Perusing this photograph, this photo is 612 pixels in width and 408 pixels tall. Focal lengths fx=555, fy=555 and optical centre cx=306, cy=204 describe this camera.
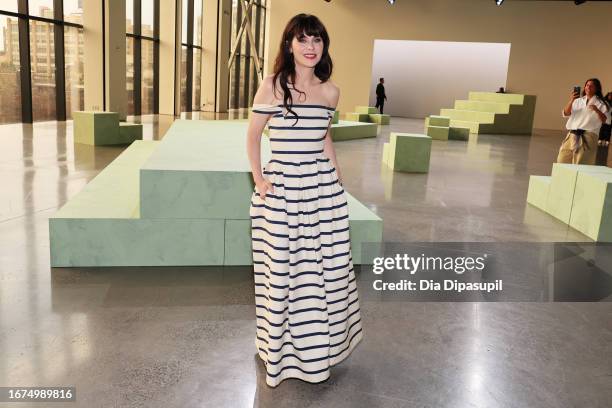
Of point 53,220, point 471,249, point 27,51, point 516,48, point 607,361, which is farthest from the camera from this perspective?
point 516,48

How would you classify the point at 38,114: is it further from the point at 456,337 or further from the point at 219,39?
the point at 456,337

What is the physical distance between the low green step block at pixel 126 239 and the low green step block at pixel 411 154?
235 inches

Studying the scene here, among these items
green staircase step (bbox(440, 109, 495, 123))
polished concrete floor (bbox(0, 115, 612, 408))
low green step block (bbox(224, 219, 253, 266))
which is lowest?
polished concrete floor (bbox(0, 115, 612, 408))

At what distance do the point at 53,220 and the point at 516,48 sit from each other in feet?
83.6

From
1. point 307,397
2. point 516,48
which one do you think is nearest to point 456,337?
point 307,397

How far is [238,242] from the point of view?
166 inches

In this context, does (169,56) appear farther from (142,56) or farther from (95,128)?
(95,128)

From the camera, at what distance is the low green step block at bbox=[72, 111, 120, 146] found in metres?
10.3

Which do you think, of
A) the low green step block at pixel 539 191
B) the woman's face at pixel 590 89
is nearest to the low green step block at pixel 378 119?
the woman's face at pixel 590 89

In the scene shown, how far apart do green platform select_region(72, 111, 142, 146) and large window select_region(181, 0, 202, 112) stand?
10252 mm

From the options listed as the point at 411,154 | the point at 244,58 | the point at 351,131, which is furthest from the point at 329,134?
the point at 244,58

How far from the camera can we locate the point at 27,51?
521 inches

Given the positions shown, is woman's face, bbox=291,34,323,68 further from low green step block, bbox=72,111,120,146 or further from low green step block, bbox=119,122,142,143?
low green step block, bbox=119,122,142,143

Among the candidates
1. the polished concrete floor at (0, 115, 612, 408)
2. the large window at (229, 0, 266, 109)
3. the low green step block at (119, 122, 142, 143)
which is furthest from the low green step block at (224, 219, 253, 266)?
the large window at (229, 0, 266, 109)
